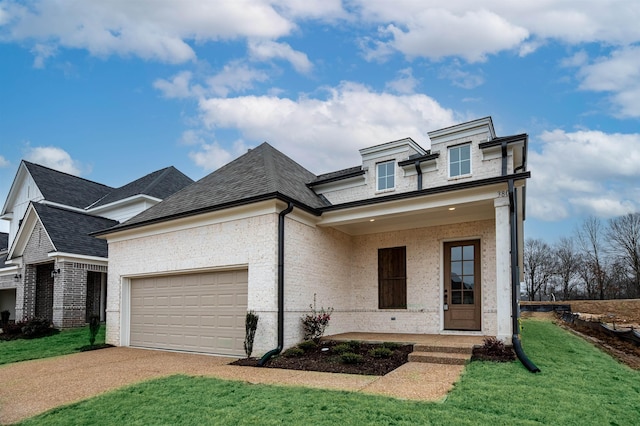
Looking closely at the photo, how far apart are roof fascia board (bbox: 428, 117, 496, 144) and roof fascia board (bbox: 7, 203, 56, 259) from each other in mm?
15235

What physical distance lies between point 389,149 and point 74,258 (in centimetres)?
1193

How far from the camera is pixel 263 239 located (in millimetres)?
9336

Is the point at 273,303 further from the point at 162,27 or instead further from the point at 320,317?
the point at 162,27

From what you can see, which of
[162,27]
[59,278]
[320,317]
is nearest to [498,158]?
[320,317]

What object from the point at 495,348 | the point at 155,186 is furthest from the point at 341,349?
the point at 155,186

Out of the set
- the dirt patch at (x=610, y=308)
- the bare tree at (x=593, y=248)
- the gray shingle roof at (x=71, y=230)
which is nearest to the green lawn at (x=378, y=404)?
the gray shingle roof at (x=71, y=230)

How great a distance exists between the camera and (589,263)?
152ft

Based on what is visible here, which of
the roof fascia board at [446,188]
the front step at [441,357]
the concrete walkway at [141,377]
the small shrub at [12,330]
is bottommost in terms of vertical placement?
the small shrub at [12,330]

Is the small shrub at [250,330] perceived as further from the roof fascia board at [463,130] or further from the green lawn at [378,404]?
the roof fascia board at [463,130]

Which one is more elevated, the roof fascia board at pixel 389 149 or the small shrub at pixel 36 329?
the roof fascia board at pixel 389 149

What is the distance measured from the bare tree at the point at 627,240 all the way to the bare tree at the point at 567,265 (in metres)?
4.51

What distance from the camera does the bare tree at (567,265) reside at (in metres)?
48.4

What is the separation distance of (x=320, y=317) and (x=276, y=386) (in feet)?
12.6

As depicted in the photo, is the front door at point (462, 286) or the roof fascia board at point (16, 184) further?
the roof fascia board at point (16, 184)
